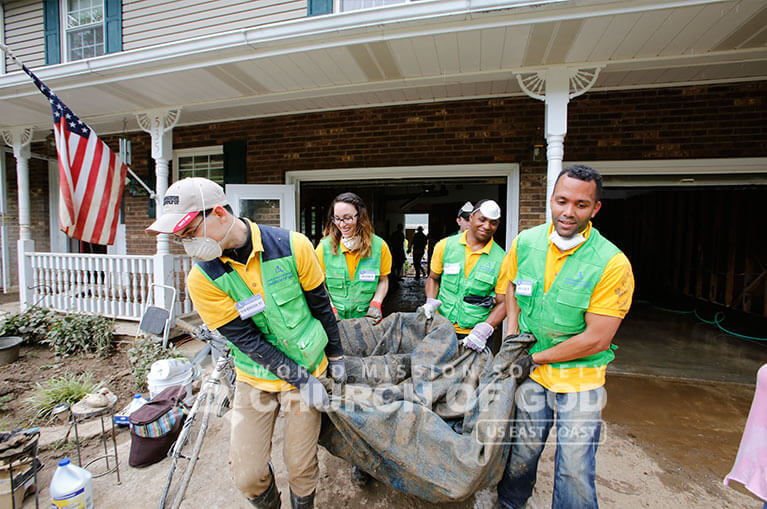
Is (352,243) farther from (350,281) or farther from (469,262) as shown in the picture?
(469,262)

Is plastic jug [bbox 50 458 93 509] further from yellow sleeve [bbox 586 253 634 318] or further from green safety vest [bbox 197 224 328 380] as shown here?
yellow sleeve [bbox 586 253 634 318]

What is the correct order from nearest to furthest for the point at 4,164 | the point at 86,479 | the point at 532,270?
the point at 532,270 < the point at 86,479 < the point at 4,164

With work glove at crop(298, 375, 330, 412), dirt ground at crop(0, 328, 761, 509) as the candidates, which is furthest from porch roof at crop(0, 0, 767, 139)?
dirt ground at crop(0, 328, 761, 509)

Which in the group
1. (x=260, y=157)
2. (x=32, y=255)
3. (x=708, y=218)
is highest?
(x=260, y=157)

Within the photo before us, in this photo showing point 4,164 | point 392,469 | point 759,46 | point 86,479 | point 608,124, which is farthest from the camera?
point 4,164

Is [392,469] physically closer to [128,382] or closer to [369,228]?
Answer: [369,228]

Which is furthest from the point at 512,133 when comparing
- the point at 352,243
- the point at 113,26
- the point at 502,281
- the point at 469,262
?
the point at 113,26

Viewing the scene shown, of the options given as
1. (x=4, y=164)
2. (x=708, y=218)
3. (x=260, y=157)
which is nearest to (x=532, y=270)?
(x=260, y=157)

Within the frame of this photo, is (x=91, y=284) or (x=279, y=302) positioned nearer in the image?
(x=279, y=302)

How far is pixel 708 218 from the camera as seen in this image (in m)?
7.39

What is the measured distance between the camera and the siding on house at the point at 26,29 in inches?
239

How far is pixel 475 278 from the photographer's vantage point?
2.41 metres

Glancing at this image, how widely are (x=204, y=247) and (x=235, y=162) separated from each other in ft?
13.9

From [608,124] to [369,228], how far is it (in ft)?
10.8
